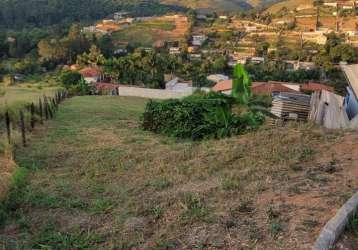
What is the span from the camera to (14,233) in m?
4.11

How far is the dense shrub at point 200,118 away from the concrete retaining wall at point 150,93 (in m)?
15.6

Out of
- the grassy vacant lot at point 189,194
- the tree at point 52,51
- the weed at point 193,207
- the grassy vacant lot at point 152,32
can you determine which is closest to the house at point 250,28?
the grassy vacant lot at point 152,32

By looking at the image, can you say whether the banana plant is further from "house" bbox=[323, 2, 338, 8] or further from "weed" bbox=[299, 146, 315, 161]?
"house" bbox=[323, 2, 338, 8]

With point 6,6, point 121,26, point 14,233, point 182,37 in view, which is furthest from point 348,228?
point 6,6

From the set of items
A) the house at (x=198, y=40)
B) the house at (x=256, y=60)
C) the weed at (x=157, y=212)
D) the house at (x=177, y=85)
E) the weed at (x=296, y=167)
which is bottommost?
the house at (x=177, y=85)

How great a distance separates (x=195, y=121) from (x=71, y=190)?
14.9 feet

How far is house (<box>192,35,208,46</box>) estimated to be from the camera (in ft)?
188

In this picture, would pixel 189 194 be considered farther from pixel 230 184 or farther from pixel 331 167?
pixel 331 167

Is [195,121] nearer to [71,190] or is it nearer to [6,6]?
[71,190]

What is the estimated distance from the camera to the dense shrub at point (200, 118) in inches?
327

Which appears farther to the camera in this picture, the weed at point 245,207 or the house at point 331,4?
the house at point 331,4

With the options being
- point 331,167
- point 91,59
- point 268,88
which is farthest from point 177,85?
point 331,167

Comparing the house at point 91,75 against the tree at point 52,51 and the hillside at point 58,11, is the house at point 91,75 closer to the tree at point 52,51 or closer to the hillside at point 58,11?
the tree at point 52,51

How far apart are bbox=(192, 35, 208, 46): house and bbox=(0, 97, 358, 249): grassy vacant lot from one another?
168 feet
